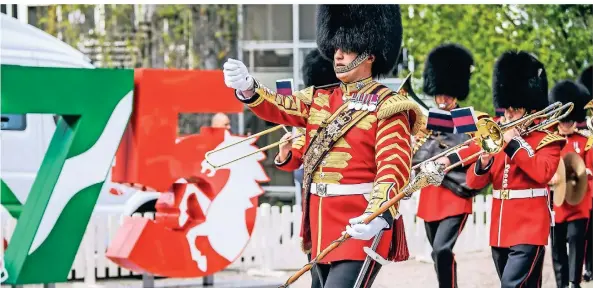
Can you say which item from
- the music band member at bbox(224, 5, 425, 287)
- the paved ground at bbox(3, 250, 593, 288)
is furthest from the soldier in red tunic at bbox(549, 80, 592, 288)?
the music band member at bbox(224, 5, 425, 287)

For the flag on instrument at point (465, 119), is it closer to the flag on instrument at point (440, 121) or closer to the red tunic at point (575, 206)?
the flag on instrument at point (440, 121)

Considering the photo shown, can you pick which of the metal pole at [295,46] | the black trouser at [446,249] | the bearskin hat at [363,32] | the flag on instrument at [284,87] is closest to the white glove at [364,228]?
the bearskin hat at [363,32]

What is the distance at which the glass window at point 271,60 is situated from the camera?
18.4 metres

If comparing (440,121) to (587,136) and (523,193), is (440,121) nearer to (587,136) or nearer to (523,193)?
(523,193)

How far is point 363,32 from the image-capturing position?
669 centimetres

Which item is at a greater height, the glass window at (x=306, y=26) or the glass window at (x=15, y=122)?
the glass window at (x=306, y=26)

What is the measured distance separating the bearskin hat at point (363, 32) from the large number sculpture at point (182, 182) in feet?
8.33

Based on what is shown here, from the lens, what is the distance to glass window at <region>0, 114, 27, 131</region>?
11633 millimetres

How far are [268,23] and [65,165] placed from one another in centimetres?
1020

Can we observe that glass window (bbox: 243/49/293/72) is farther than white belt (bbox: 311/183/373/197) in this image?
Yes

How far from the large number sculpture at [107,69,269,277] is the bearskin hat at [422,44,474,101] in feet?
4.70

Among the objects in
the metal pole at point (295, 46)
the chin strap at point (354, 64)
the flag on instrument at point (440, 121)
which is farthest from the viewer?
the metal pole at point (295, 46)

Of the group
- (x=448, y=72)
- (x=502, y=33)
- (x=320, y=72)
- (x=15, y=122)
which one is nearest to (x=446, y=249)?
(x=320, y=72)

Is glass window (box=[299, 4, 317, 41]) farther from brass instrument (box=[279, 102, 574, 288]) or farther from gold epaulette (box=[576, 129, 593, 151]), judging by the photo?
brass instrument (box=[279, 102, 574, 288])
